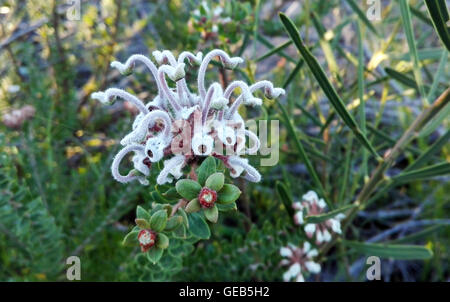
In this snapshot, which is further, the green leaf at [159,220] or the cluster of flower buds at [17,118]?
the cluster of flower buds at [17,118]

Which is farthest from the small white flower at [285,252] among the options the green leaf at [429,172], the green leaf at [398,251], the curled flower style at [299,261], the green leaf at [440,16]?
the green leaf at [440,16]

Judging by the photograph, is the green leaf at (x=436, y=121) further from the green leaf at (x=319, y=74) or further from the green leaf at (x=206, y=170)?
the green leaf at (x=206, y=170)

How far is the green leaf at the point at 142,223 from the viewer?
60 centimetres

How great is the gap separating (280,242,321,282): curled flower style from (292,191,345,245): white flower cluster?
43mm

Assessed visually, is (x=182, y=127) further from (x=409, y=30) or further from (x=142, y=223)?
(x=409, y=30)

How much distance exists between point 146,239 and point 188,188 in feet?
0.30

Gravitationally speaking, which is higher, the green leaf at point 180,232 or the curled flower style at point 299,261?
the curled flower style at point 299,261

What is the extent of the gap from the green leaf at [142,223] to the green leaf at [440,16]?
0.55 meters

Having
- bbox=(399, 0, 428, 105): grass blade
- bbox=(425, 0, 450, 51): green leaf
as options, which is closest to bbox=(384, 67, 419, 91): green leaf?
bbox=(399, 0, 428, 105): grass blade

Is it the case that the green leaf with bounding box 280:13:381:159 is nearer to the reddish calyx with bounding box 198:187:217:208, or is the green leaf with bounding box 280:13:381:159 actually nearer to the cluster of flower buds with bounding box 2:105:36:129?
the reddish calyx with bounding box 198:187:217:208

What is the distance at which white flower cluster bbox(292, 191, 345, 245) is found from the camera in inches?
39.0

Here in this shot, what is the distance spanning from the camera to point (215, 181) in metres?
0.59

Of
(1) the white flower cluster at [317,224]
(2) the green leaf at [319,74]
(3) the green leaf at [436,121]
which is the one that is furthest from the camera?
(1) the white flower cluster at [317,224]
